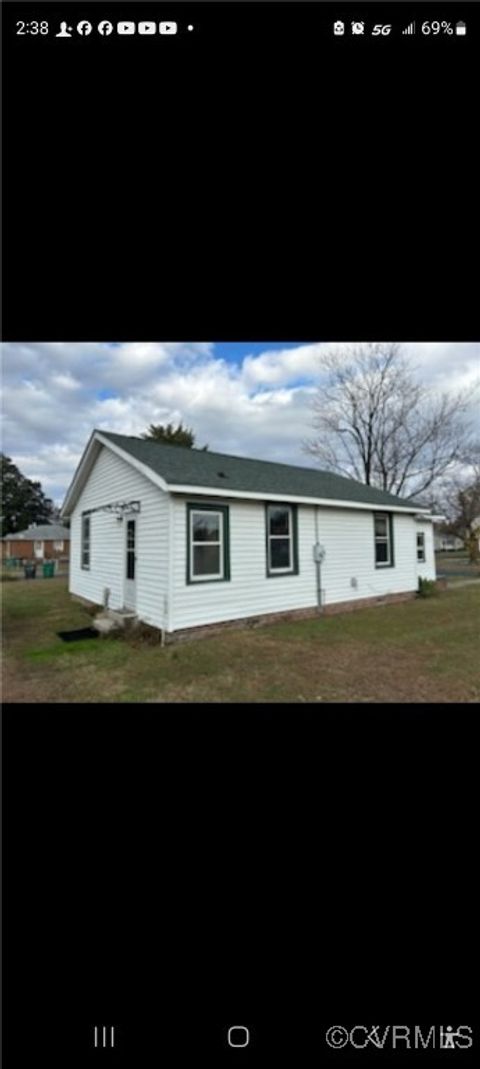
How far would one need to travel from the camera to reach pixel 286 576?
310 inches

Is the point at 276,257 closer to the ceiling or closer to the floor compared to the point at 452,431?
closer to the floor

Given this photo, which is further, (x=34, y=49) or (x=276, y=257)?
(x=276, y=257)

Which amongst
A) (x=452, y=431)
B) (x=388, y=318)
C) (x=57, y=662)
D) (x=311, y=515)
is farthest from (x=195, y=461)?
(x=452, y=431)

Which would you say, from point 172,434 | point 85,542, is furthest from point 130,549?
point 172,434

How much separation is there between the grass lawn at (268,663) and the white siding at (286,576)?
1.54ft

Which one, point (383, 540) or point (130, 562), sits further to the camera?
point (383, 540)

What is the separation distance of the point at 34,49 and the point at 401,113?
1.09 m

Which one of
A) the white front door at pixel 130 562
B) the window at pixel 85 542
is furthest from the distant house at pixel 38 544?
the white front door at pixel 130 562
